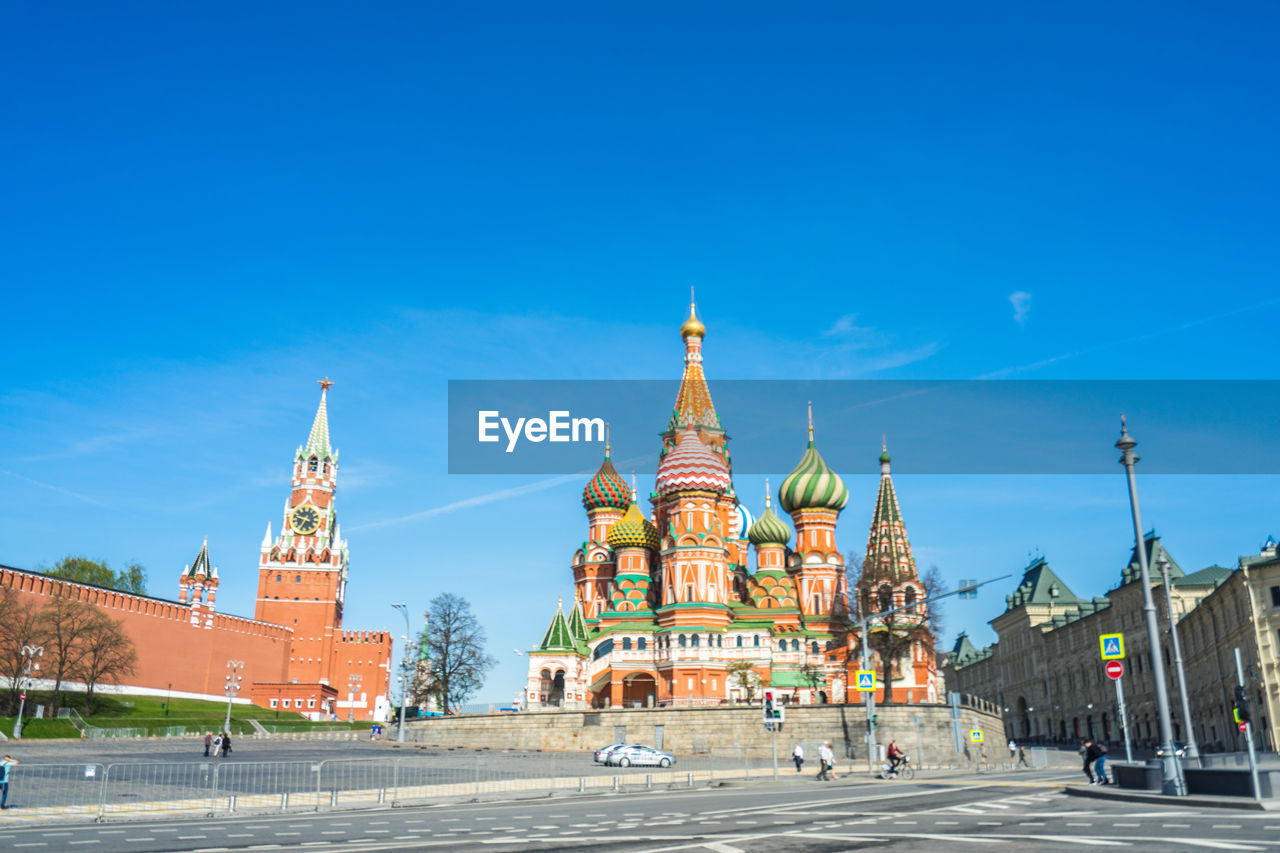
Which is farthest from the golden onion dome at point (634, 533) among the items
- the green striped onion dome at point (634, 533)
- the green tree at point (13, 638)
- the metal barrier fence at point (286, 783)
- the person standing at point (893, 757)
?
the green tree at point (13, 638)

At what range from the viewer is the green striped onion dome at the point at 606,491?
8619 cm

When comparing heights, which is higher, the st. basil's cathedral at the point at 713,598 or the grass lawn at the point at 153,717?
the st. basil's cathedral at the point at 713,598

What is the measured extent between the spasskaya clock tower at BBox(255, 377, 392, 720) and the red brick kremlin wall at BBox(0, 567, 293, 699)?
4.58m

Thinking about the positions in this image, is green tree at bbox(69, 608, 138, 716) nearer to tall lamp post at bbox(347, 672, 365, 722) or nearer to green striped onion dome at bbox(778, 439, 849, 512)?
tall lamp post at bbox(347, 672, 365, 722)

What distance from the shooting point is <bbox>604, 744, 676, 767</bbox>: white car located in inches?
1661

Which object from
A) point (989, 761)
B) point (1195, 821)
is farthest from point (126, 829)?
point (989, 761)

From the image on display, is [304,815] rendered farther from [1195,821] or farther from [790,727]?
[790,727]

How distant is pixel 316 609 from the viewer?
373 feet

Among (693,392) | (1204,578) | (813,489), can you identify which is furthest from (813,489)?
(1204,578)

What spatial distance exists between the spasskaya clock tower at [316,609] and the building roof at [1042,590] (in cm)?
7602

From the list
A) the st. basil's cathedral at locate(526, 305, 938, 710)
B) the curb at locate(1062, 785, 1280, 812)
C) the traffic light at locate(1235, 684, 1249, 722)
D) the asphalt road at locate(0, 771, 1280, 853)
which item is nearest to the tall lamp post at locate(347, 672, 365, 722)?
the st. basil's cathedral at locate(526, 305, 938, 710)

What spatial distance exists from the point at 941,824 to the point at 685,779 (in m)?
18.2

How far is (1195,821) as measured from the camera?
15.8m

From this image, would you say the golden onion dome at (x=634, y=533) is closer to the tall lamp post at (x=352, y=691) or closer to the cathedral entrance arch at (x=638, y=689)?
the cathedral entrance arch at (x=638, y=689)
